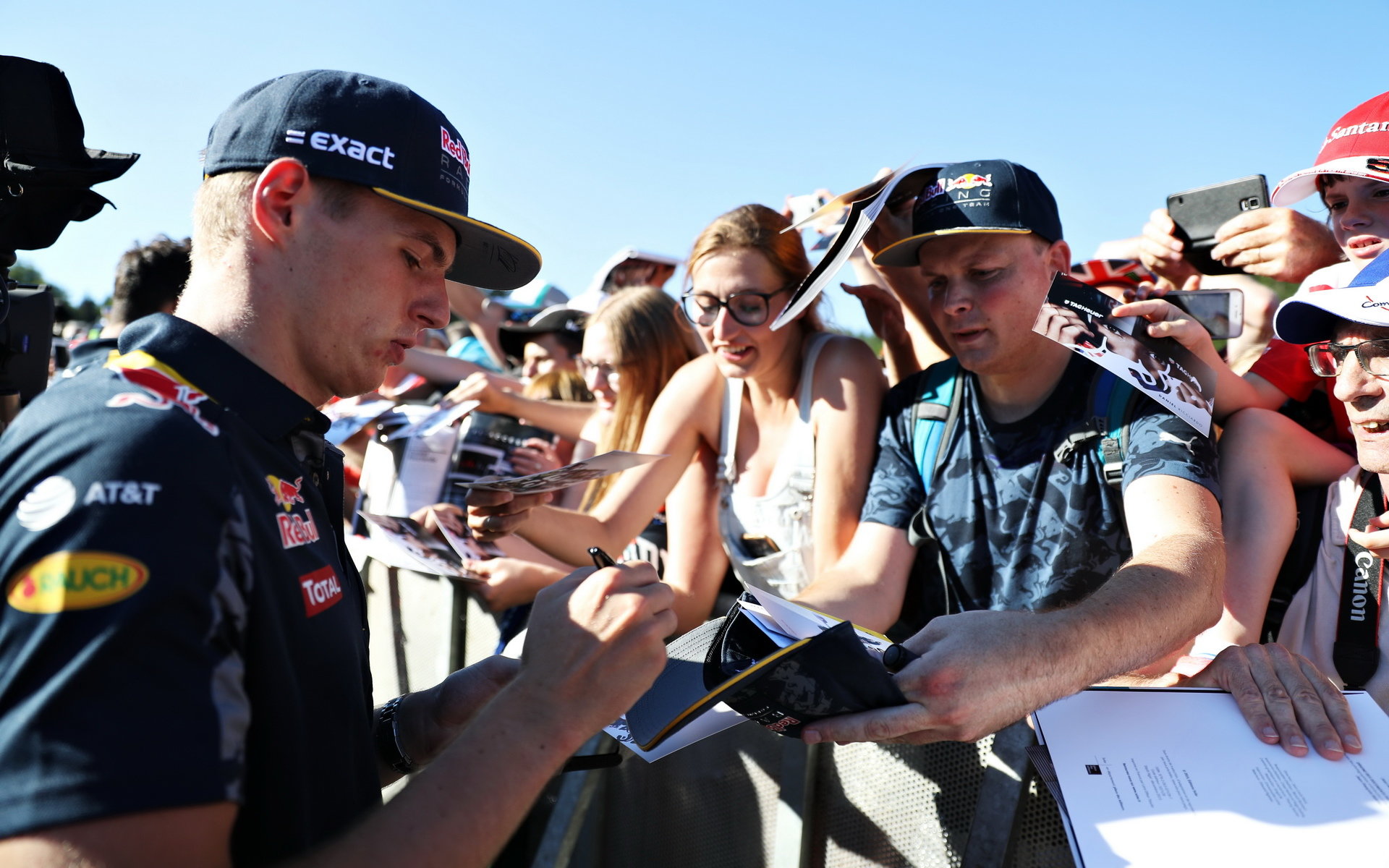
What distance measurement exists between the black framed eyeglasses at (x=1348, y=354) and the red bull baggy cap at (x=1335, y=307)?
0.15 feet

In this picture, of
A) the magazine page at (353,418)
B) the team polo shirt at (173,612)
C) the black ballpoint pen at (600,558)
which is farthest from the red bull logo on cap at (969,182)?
the magazine page at (353,418)

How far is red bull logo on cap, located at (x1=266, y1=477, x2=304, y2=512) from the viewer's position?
151 centimetres

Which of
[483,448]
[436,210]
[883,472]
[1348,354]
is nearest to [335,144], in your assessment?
[436,210]

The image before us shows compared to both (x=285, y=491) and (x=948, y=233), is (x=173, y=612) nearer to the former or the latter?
(x=285, y=491)

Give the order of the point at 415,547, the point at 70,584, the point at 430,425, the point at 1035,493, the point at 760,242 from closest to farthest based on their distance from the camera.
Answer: the point at 70,584 → the point at 1035,493 → the point at 415,547 → the point at 760,242 → the point at 430,425

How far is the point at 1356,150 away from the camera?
118 inches

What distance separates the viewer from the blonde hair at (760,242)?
3.75 m

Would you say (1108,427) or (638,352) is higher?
(1108,427)

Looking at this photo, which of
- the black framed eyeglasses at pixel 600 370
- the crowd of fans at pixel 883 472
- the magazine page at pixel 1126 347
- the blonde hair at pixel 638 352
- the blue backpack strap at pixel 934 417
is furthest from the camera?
the black framed eyeglasses at pixel 600 370

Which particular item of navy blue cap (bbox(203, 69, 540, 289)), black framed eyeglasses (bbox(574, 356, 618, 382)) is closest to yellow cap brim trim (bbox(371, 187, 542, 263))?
navy blue cap (bbox(203, 69, 540, 289))

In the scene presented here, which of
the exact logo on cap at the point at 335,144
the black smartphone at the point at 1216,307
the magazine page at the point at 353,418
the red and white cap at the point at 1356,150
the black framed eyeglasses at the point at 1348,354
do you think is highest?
the red and white cap at the point at 1356,150

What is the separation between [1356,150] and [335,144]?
9.68 feet

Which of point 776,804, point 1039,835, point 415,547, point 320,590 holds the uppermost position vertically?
point 320,590

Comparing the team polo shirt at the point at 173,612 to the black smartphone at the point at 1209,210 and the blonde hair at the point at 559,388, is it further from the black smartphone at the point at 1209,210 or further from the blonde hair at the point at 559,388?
the blonde hair at the point at 559,388
